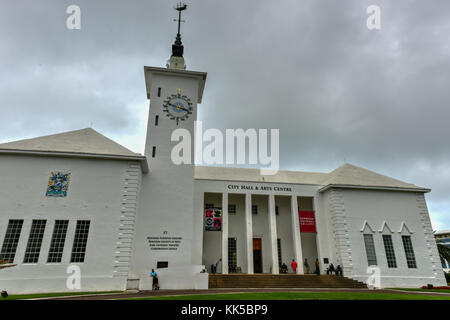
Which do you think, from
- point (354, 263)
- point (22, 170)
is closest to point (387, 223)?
point (354, 263)

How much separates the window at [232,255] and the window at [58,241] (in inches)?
556

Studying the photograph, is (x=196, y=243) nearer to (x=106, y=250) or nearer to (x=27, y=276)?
(x=106, y=250)

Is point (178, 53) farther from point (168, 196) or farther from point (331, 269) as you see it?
point (331, 269)

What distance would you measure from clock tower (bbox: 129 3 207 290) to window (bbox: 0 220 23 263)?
286 inches

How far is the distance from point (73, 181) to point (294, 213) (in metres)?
18.8

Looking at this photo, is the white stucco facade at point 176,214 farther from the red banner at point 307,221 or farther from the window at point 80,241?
the red banner at point 307,221

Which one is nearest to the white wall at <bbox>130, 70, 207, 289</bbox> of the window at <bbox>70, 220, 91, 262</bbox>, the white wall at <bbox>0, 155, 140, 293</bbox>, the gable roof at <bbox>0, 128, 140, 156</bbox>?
the white wall at <bbox>0, 155, 140, 293</bbox>

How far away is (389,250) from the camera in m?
24.1

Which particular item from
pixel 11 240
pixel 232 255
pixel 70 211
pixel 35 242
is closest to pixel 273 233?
pixel 232 255

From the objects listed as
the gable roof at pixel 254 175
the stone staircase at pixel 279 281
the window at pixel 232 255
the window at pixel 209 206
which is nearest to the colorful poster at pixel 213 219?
the window at pixel 209 206

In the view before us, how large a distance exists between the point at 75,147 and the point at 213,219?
12.6m

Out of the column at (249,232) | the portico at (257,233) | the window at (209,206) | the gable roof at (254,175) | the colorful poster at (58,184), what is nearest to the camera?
the colorful poster at (58,184)

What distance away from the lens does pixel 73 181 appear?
19188 millimetres

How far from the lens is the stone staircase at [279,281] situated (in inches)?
809
